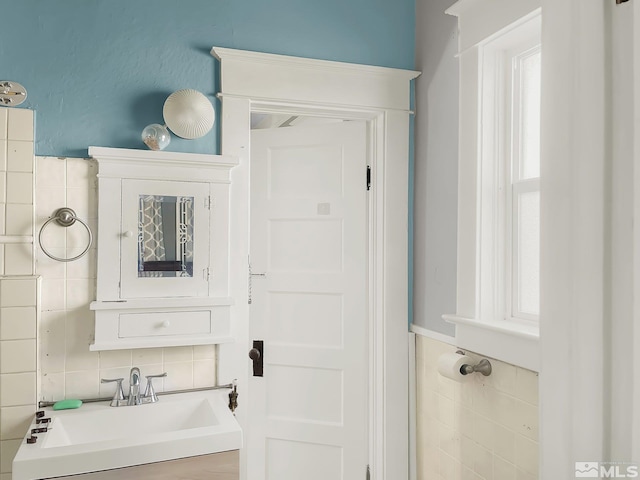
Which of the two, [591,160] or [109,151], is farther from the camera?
[109,151]

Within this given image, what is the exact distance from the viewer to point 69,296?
1.81m

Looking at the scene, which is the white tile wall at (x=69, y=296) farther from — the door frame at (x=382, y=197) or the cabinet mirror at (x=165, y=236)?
the door frame at (x=382, y=197)

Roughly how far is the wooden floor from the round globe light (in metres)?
1.06

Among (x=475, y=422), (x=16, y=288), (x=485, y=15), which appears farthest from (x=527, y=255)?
(x=16, y=288)

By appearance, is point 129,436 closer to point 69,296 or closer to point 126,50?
point 69,296

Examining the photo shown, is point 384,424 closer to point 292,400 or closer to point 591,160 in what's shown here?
point 292,400

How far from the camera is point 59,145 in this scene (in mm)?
1803

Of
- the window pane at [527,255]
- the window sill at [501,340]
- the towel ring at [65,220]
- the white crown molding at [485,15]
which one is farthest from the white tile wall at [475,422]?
the towel ring at [65,220]

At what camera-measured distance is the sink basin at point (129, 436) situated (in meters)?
1.42

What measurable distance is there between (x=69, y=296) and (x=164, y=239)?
1.18ft

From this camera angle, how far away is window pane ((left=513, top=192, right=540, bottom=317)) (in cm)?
170

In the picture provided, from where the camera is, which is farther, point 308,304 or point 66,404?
point 308,304

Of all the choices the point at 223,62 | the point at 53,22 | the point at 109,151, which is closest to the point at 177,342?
the point at 109,151

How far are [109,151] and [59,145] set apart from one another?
17cm
